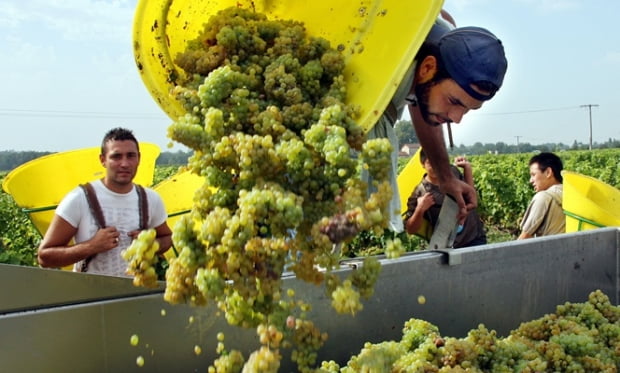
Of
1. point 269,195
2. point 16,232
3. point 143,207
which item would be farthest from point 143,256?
point 16,232

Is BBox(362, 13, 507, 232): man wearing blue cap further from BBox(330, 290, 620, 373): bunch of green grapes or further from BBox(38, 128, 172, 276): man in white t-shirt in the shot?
BBox(38, 128, 172, 276): man in white t-shirt

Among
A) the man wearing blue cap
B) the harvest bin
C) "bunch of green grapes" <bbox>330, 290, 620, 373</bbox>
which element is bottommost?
"bunch of green grapes" <bbox>330, 290, 620, 373</bbox>

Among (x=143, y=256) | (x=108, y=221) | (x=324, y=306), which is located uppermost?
(x=108, y=221)

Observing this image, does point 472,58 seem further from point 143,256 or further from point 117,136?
point 117,136

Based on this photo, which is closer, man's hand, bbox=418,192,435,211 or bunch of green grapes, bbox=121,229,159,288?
bunch of green grapes, bbox=121,229,159,288

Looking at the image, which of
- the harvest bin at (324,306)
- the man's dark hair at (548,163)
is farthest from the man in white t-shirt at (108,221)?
the man's dark hair at (548,163)

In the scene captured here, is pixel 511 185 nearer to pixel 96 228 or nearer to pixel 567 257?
pixel 567 257

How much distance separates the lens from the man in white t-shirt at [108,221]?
9.80ft

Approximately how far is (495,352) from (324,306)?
0.61m

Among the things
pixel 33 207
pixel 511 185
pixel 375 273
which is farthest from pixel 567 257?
pixel 511 185

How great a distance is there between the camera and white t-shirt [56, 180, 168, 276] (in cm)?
308

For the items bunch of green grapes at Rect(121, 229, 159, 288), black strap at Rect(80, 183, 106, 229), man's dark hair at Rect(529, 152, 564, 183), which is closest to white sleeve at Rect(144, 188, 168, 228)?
black strap at Rect(80, 183, 106, 229)

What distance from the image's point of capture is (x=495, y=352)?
2.17 meters

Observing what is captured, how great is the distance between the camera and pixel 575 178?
4.07 m
